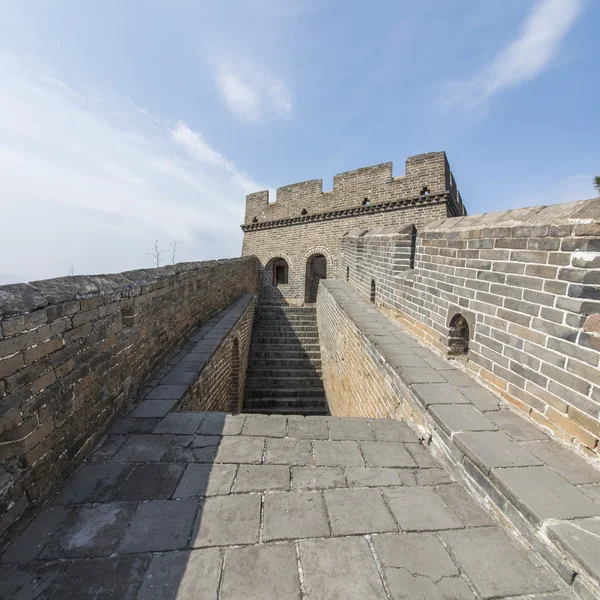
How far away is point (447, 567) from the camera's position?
1.46 metres

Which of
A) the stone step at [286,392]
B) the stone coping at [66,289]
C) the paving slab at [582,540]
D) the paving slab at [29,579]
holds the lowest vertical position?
the stone step at [286,392]

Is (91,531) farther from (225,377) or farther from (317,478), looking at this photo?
(225,377)

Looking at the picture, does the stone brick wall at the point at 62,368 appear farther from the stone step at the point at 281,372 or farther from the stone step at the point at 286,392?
the stone step at the point at 281,372

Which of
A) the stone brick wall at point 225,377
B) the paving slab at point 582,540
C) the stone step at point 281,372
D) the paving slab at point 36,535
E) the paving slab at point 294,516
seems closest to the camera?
the paving slab at point 582,540

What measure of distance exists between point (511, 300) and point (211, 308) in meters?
5.63

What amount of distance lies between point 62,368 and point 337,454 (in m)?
2.11

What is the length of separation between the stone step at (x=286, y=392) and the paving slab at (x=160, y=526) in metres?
6.03

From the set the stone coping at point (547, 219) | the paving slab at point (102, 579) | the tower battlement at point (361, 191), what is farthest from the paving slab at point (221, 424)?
the tower battlement at point (361, 191)

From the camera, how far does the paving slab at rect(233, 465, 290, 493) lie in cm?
196

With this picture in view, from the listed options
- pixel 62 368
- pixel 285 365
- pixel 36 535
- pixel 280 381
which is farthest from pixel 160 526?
pixel 285 365

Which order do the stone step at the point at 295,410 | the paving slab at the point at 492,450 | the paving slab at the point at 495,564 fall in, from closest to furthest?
the paving slab at the point at 495,564 < the paving slab at the point at 492,450 < the stone step at the point at 295,410

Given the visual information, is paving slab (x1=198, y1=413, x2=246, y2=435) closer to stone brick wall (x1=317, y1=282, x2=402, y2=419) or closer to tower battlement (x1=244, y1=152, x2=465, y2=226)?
stone brick wall (x1=317, y1=282, x2=402, y2=419)

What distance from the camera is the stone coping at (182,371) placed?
9.82 ft

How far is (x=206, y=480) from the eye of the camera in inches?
79.5
